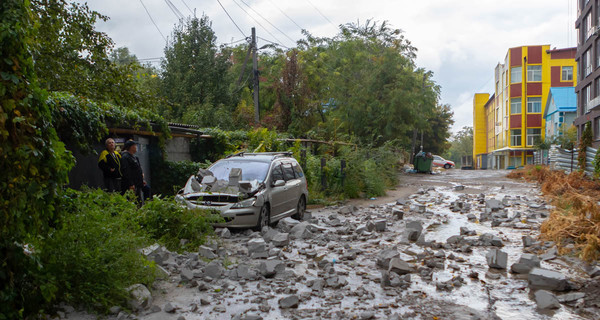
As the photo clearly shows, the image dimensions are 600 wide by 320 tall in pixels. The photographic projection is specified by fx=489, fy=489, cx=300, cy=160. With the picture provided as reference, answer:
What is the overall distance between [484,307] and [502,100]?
65.3 meters

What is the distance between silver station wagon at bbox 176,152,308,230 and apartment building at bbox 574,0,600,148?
32680 mm

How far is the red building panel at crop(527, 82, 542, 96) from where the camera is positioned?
5828cm

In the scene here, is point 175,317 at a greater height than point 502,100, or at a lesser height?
lesser

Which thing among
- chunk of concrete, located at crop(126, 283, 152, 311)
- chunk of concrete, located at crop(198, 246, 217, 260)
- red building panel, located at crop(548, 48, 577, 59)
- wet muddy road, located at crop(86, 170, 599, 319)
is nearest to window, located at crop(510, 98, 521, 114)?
red building panel, located at crop(548, 48, 577, 59)

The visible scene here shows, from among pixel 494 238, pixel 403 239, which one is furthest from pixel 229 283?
pixel 494 238

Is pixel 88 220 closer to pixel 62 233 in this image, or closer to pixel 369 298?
pixel 62 233

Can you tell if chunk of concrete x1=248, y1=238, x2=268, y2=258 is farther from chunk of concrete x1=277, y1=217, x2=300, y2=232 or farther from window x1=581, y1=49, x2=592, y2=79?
window x1=581, y1=49, x2=592, y2=79

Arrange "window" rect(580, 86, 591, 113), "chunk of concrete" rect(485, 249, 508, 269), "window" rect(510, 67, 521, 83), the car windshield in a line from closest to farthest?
"chunk of concrete" rect(485, 249, 508, 269), the car windshield, "window" rect(580, 86, 591, 113), "window" rect(510, 67, 521, 83)

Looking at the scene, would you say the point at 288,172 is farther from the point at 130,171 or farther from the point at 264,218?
the point at 130,171

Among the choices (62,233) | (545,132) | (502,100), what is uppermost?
(502,100)

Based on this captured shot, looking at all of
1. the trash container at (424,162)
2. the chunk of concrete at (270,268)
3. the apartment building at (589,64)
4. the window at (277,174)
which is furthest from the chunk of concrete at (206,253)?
the apartment building at (589,64)

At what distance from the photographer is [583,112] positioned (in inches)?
1634

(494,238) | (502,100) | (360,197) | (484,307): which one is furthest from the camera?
(502,100)

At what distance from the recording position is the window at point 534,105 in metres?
59.0
